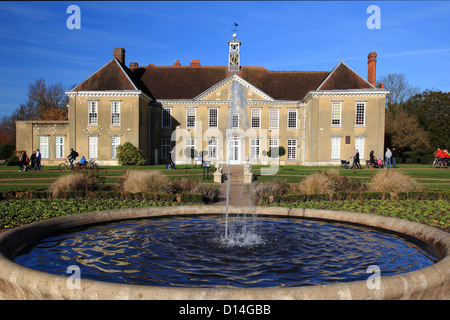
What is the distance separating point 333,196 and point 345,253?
258 inches

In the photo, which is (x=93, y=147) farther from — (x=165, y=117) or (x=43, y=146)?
(x=165, y=117)

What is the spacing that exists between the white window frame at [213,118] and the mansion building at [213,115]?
0.12m

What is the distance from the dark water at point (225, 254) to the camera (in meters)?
5.01

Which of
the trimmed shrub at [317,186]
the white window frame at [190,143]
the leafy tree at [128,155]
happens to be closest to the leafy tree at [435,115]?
the white window frame at [190,143]

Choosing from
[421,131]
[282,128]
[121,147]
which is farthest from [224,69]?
[421,131]

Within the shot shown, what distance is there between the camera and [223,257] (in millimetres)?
6016

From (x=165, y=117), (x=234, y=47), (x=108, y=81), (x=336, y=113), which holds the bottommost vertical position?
(x=165, y=117)

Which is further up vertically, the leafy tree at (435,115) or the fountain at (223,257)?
the leafy tree at (435,115)

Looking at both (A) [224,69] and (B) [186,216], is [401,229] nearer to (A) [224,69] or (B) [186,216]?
(B) [186,216]

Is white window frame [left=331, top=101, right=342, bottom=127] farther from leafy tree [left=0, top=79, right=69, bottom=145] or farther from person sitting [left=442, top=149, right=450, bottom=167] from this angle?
leafy tree [left=0, top=79, right=69, bottom=145]

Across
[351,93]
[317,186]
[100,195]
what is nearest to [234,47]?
[351,93]

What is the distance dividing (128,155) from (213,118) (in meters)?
11.0

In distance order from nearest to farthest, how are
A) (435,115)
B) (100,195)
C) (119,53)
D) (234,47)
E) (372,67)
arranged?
1. (100,195)
2. (372,67)
3. (119,53)
4. (234,47)
5. (435,115)

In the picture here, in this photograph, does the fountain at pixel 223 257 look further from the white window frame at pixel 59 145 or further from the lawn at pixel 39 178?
the white window frame at pixel 59 145
